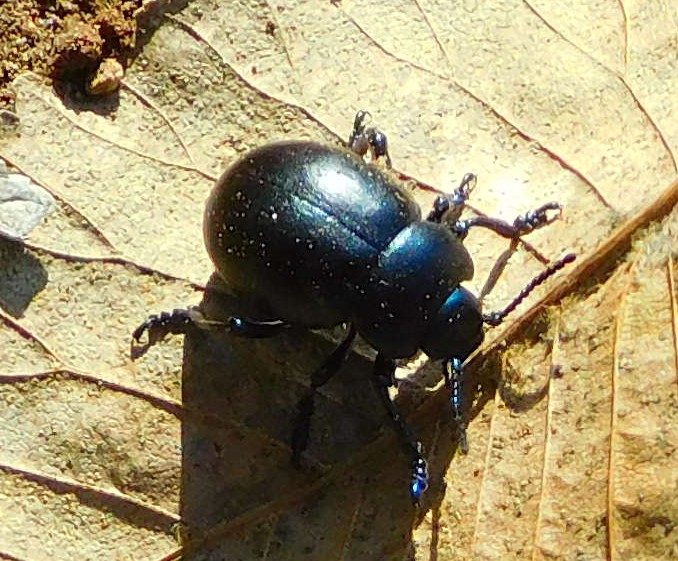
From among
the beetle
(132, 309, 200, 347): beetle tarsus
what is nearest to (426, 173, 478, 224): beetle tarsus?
the beetle

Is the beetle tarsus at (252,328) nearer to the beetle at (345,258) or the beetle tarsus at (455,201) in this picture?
the beetle at (345,258)

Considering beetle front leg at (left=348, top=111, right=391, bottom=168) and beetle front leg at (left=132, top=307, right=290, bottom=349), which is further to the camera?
beetle front leg at (left=348, top=111, right=391, bottom=168)

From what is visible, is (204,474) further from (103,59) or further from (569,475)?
(103,59)

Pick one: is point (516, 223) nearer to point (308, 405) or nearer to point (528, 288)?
point (528, 288)

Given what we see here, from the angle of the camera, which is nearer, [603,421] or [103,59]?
[603,421]

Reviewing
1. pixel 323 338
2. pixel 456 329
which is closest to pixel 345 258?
pixel 323 338

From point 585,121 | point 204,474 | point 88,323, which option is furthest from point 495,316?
point 88,323

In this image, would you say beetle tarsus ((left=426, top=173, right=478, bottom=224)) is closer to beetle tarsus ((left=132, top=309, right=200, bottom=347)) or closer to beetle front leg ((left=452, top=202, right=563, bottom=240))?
beetle front leg ((left=452, top=202, right=563, bottom=240))
